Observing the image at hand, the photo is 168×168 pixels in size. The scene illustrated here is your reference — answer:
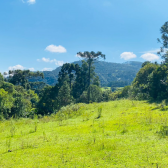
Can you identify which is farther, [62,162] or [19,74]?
[19,74]

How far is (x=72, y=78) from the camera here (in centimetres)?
5397

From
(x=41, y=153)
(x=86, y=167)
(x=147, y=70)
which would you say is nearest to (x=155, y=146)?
(x=86, y=167)

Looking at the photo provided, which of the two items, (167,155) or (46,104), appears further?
(46,104)

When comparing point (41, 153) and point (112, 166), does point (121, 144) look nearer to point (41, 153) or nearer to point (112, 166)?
point (112, 166)

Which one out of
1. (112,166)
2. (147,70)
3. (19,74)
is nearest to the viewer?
(112,166)

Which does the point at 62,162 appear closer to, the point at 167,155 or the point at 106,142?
the point at 106,142

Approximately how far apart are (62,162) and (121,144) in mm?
2730

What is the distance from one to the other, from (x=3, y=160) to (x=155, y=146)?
6.14 meters

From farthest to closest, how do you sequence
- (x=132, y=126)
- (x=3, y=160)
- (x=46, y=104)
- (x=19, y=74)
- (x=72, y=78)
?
(x=19, y=74), (x=72, y=78), (x=46, y=104), (x=132, y=126), (x=3, y=160)

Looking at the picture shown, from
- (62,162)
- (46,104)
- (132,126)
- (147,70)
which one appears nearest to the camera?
(62,162)

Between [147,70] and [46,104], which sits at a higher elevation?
[147,70]

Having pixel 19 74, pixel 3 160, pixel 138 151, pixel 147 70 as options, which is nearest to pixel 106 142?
pixel 138 151

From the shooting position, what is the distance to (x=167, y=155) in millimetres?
5137

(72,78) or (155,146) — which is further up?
(72,78)
